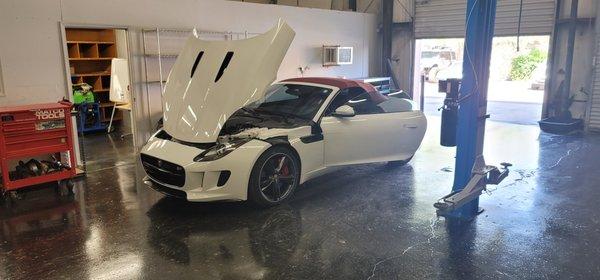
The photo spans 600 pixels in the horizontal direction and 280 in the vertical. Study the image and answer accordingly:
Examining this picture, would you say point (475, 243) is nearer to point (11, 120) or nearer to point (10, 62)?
point (11, 120)

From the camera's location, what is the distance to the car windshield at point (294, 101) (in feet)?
16.6

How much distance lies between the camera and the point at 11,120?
484cm

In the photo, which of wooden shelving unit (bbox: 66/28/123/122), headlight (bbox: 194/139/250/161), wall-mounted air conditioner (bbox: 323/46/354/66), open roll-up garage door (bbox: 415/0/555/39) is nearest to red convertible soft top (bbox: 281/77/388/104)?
headlight (bbox: 194/139/250/161)

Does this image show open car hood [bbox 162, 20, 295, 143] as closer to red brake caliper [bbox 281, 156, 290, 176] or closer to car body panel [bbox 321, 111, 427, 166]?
red brake caliper [bbox 281, 156, 290, 176]

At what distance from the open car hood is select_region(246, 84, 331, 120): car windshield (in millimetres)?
782

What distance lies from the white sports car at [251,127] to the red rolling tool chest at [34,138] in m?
1.35

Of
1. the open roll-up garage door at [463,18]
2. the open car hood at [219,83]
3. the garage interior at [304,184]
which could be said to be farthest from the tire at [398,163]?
the open roll-up garage door at [463,18]

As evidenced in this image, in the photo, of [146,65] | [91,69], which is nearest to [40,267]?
[146,65]

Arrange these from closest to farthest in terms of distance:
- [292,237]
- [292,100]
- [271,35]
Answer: [292,237]
[271,35]
[292,100]

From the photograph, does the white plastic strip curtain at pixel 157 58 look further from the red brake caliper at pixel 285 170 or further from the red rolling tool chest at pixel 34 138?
the red brake caliper at pixel 285 170

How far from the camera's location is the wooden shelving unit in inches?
376

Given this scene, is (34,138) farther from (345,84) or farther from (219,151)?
(345,84)

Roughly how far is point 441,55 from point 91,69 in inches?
753

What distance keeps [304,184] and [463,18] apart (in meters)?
7.30
